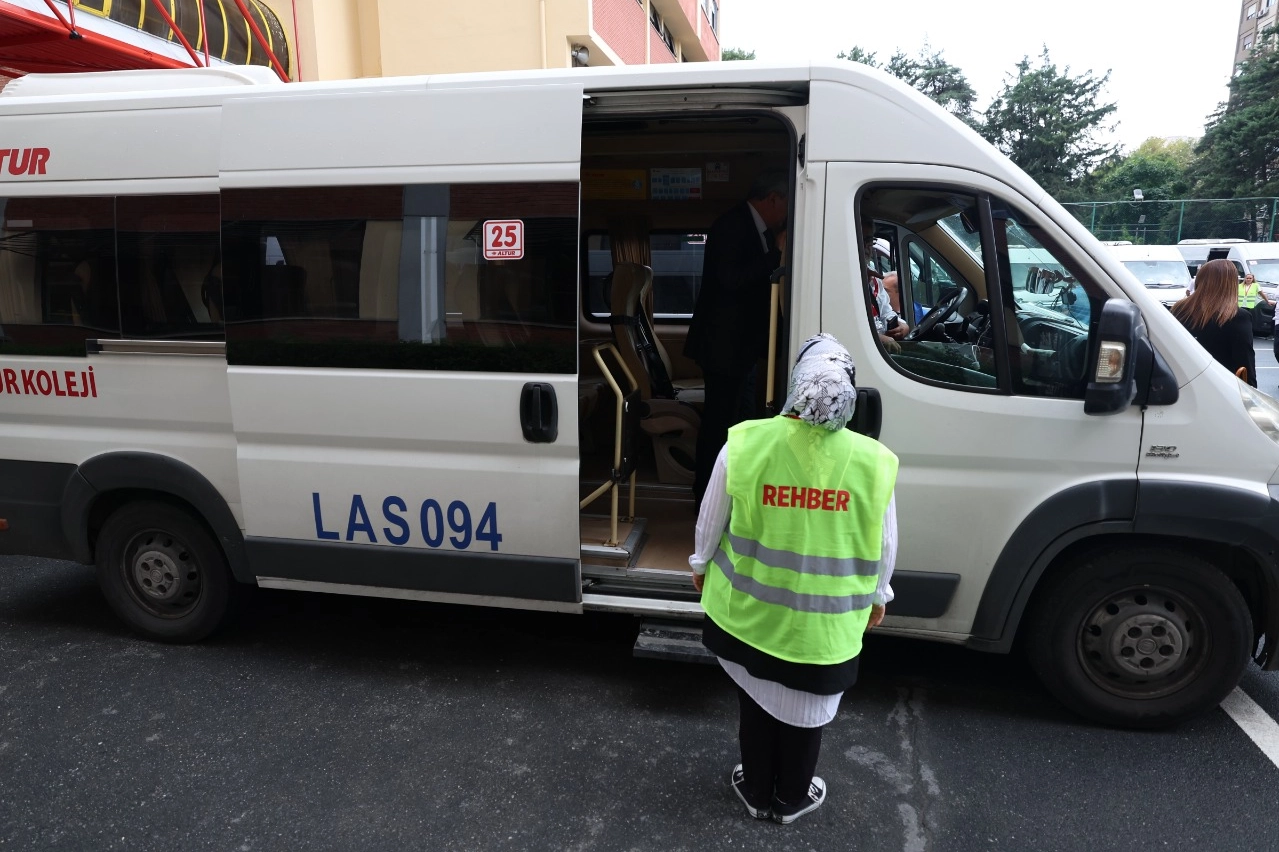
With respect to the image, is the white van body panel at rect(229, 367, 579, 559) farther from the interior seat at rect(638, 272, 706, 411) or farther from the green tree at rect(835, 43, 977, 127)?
the green tree at rect(835, 43, 977, 127)

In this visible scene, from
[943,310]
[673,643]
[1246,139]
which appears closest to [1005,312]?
[943,310]

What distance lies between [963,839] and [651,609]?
4.57ft

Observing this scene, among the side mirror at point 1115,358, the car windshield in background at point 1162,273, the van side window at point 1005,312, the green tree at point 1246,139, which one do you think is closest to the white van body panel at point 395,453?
the van side window at point 1005,312

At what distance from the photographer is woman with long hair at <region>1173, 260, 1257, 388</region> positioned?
5.27 metres

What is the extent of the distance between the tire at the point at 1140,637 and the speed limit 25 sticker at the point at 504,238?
2481mm

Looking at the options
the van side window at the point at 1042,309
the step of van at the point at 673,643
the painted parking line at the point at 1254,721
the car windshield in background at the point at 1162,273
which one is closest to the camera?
the van side window at the point at 1042,309

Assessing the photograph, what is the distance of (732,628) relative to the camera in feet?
8.79

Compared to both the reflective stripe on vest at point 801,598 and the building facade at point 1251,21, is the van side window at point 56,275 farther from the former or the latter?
the building facade at point 1251,21

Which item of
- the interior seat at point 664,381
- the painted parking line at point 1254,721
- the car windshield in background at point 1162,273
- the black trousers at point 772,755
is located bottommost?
the painted parking line at point 1254,721

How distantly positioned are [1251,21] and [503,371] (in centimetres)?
7979

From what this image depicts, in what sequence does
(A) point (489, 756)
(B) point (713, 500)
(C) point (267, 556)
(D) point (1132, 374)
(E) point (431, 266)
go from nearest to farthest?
(B) point (713, 500)
(D) point (1132, 374)
(A) point (489, 756)
(E) point (431, 266)
(C) point (267, 556)

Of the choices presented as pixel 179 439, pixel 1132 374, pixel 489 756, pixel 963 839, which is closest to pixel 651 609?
pixel 489 756

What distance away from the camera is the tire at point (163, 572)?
13.4 ft

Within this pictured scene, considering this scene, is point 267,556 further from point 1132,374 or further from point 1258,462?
point 1258,462
